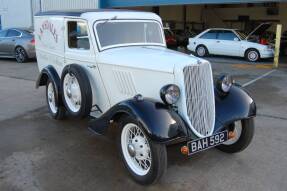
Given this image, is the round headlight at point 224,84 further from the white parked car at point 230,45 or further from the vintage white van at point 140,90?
the white parked car at point 230,45

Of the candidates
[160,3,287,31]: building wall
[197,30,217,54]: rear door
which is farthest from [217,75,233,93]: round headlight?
[160,3,287,31]: building wall

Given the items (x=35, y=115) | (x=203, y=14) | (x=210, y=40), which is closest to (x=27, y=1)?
(x=210, y=40)

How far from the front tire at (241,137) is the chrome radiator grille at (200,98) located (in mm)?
623

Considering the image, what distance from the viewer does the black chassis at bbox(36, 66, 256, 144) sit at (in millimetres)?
3760

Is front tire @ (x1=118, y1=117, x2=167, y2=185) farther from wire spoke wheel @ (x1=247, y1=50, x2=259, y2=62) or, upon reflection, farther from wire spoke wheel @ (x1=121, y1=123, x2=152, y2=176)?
wire spoke wheel @ (x1=247, y1=50, x2=259, y2=62)

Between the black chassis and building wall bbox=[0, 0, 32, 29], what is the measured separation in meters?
17.7

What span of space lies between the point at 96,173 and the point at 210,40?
12.5 meters

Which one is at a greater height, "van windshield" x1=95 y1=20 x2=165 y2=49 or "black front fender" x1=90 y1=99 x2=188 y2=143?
"van windshield" x1=95 y1=20 x2=165 y2=49

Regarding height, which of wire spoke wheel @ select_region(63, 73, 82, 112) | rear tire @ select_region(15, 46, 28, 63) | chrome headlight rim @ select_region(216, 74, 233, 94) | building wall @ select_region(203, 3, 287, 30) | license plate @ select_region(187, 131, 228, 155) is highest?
building wall @ select_region(203, 3, 287, 30)

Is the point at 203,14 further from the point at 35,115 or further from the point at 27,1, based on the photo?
the point at 35,115

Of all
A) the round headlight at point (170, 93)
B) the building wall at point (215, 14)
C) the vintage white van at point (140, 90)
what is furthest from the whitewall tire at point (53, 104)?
the building wall at point (215, 14)

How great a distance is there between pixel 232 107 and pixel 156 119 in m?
1.22

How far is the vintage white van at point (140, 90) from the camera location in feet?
12.9

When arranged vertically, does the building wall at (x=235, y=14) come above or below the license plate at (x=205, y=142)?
above
